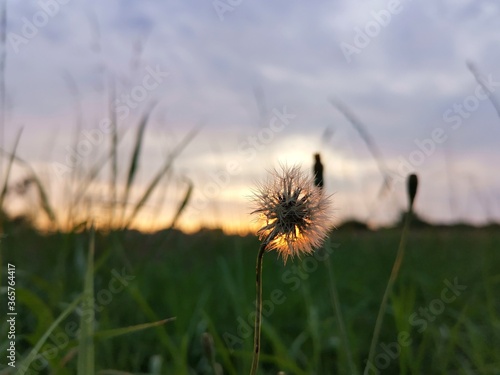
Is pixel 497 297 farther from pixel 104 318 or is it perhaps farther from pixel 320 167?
pixel 320 167

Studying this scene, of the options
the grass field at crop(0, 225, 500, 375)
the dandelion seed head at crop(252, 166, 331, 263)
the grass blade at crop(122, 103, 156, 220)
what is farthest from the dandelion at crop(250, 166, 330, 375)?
the grass blade at crop(122, 103, 156, 220)

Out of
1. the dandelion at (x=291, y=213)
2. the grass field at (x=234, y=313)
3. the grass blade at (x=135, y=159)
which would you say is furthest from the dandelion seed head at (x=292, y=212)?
the grass blade at (x=135, y=159)

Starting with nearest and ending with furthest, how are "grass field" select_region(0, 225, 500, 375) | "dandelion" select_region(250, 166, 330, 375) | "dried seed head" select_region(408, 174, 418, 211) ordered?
"dandelion" select_region(250, 166, 330, 375)
"dried seed head" select_region(408, 174, 418, 211)
"grass field" select_region(0, 225, 500, 375)

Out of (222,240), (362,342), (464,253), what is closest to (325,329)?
(362,342)

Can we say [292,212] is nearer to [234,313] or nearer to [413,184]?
[413,184]

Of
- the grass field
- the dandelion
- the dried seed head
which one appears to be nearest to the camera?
the dandelion

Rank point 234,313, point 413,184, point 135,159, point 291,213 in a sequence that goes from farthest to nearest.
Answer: point 234,313
point 135,159
point 413,184
point 291,213

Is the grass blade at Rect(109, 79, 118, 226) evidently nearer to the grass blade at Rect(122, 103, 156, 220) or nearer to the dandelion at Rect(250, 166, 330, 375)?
the grass blade at Rect(122, 103, 156, 220)

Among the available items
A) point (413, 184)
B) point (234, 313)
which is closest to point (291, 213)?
point (413, 184)

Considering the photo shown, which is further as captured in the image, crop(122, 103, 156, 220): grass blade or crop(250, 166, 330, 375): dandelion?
crop(122, 103, 156, 220): grass blade
